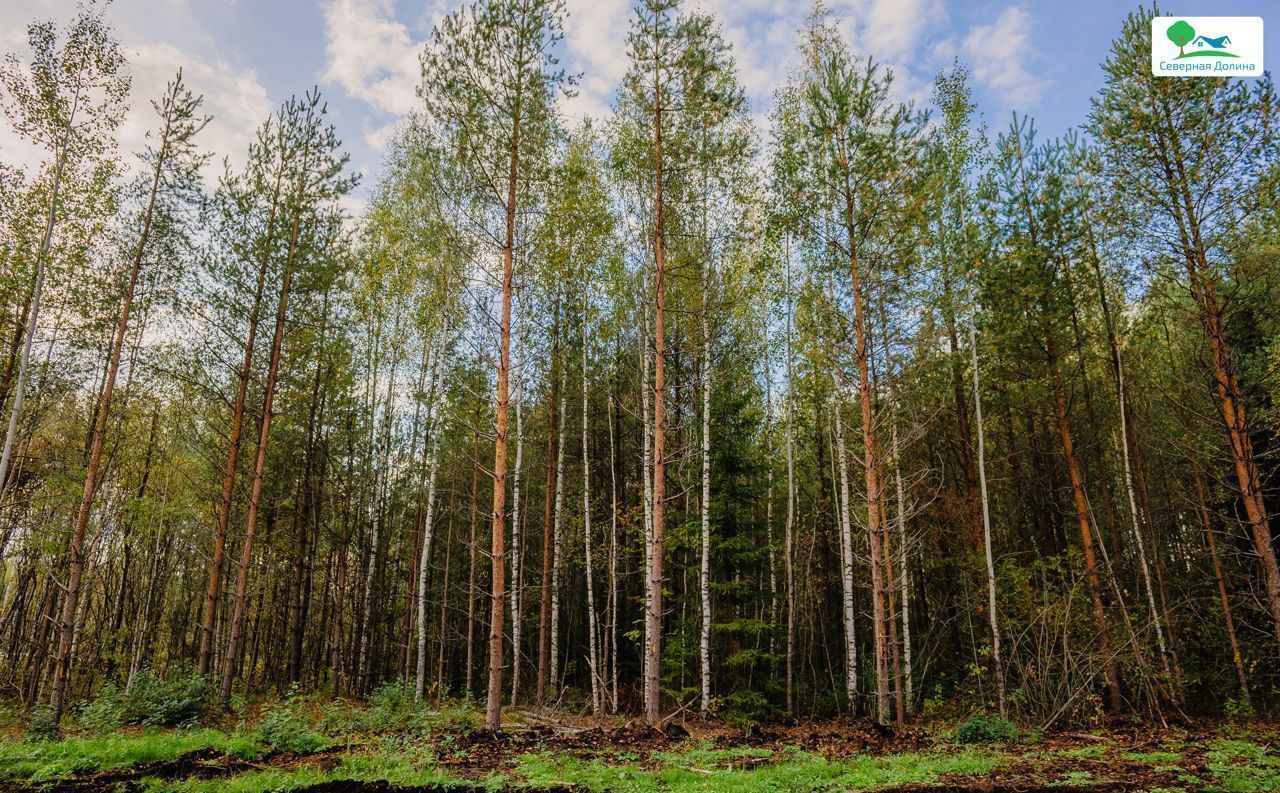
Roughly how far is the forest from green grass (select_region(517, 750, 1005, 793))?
12cm

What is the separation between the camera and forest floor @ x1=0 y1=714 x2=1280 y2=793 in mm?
5500

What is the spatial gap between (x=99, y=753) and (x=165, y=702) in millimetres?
4338

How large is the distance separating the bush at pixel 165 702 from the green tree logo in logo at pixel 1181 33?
68.0 feet

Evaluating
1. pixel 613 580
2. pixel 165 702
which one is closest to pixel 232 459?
pixel 165 702

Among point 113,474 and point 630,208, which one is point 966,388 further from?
point 113,474

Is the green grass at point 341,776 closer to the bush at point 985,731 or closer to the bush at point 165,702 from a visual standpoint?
the bush at point 165,702

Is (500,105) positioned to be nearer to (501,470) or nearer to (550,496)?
(501,470)

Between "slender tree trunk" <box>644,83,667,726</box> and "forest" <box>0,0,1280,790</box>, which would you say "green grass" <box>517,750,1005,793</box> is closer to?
"forest" <box>0,0,1280,790</box>

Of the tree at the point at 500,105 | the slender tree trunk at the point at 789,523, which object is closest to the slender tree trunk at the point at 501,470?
the tree at the point at 500,105

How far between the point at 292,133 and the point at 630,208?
715cm

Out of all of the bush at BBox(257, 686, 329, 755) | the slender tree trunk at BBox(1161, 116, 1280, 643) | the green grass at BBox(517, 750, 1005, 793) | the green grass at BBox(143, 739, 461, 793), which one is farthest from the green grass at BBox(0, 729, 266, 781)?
the slender tree trunk at BBox(1161, 116, 1280, 643)

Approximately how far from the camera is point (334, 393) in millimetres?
15812

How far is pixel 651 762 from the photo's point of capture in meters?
7.04

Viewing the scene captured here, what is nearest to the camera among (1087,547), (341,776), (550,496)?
(341,776)
